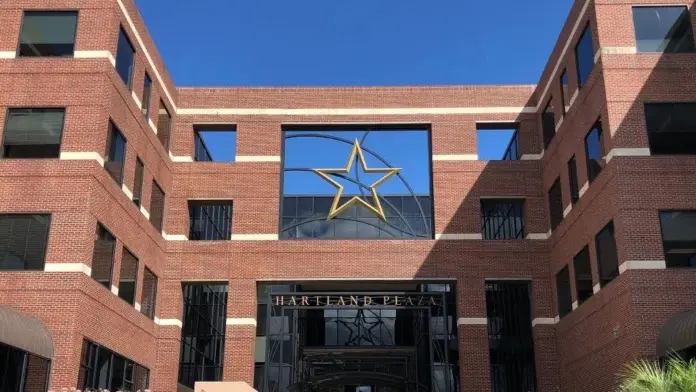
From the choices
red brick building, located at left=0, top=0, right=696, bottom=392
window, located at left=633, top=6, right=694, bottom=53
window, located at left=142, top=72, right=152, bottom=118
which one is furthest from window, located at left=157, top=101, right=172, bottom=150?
window, located at left=633, top=6, right=694, bottom=53

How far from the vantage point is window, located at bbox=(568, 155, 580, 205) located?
29236mm

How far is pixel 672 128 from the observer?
985 inches

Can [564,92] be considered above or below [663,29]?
above

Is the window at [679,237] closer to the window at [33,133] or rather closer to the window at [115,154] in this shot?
the window at [115,154]

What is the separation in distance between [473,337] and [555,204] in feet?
20.9

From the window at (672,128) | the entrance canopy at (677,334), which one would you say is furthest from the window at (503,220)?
the entrance canopy at (677,334)

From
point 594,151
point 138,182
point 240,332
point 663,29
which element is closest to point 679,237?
point 594,151

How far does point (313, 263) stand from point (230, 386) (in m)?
8.01

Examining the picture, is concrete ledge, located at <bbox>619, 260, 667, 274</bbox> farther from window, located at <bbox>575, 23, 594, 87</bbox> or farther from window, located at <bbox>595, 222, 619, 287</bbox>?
window, located at <bbox>575, 23, 594, 87</bbox>

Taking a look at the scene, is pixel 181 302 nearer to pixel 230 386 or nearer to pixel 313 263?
pixel 313 263

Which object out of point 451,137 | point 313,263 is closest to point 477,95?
point 451,137

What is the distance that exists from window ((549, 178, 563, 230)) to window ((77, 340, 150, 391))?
56.5 feet

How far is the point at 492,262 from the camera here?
106 ft

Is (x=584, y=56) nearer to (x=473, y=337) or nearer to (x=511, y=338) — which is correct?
(x=473, y=337)
